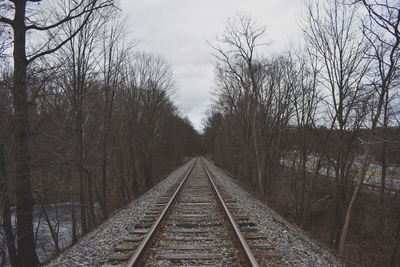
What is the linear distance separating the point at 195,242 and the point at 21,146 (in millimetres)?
4446

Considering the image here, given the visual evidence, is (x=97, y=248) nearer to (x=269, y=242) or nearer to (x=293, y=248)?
(x=269, y=242)

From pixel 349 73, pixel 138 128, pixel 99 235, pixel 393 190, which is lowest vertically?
pixel 393 190

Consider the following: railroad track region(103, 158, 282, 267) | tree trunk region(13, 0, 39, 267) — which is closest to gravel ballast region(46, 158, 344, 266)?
railroad track region(103, 158, 282, 267)

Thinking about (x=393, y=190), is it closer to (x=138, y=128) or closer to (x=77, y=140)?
(x=138, y=128)

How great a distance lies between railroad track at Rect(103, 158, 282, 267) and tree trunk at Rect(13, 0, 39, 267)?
2314 millimetres

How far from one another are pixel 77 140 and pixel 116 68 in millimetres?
3902

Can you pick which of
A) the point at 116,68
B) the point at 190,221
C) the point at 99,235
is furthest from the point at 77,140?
the point at 190,221

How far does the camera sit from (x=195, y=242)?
17.1 feet

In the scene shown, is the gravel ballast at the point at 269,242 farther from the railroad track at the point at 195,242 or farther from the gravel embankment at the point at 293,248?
the railroad track at the point at 195,242

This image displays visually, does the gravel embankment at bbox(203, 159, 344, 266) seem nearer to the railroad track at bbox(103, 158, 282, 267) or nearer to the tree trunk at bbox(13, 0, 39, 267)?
the railroad track at bbox(103, 158, 282, 267)

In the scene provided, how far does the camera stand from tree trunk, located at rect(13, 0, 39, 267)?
17.4ft

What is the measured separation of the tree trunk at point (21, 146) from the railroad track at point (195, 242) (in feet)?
7.59

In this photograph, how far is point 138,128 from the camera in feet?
56.8

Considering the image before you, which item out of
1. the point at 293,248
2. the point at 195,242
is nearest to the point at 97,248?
the point at 195,242
